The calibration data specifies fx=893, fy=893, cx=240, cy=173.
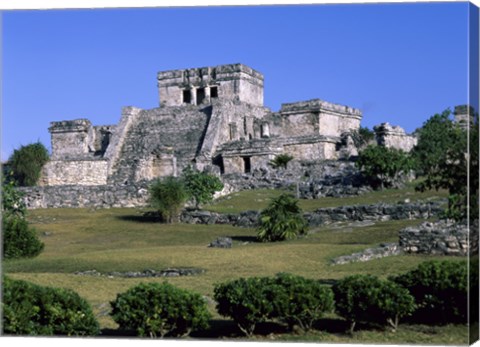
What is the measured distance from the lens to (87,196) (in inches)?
1457

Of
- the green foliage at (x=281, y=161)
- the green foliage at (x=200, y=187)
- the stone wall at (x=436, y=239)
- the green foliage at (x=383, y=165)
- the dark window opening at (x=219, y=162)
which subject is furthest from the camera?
the dark window opening at (x=219, y=162)

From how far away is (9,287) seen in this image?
11648 mm

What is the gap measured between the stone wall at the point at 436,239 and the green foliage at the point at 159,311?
366 inches

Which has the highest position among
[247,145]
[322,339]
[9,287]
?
[247,145]

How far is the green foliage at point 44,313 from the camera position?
37.2ft

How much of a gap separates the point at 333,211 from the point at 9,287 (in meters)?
18.3

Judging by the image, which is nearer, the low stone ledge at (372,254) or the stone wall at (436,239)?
the low stone ledge at (372,254)

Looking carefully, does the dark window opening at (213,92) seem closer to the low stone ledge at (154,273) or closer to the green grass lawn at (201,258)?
the green grass lawn at (201,258)

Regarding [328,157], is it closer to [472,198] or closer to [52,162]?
[52,162]

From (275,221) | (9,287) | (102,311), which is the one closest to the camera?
(9,287)

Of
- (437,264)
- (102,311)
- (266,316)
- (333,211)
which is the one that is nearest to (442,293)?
(437,264)

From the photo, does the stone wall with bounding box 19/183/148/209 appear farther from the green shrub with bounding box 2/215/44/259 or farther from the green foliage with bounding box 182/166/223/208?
the green shrub with bounding box 2/215/44/259

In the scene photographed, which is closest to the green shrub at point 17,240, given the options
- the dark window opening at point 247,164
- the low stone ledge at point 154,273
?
the low stone ledge at point 154,273

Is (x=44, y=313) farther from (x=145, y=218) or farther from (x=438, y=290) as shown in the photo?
(x=145, y=218)
